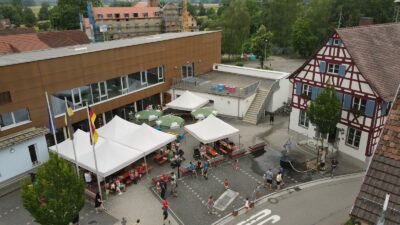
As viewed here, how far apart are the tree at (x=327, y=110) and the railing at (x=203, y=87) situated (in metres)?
9.76

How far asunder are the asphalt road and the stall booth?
5.55m

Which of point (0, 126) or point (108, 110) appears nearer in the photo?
point (0, 126)

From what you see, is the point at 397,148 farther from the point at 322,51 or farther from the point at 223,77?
the point at 223,77

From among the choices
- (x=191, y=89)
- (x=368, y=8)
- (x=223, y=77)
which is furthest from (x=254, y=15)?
(x=191, y=89)

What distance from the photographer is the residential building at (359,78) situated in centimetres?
2148

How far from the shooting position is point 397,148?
29.7 feet

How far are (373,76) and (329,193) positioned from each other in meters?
8.31

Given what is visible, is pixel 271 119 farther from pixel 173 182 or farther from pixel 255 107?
pixel 173 182

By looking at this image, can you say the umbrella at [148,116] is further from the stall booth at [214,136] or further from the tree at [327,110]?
the tree at [327,110]

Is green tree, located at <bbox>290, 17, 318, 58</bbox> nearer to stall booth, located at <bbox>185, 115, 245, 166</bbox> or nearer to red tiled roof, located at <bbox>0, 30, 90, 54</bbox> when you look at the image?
red tiled roof, located at <bbox>0, 30, 90, 54</bbox>

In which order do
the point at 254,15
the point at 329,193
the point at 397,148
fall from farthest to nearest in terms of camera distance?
the point at 254,15, the point at 329,193, the point at 397,148

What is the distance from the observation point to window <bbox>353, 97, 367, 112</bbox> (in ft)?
72.3

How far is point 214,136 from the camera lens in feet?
76.5

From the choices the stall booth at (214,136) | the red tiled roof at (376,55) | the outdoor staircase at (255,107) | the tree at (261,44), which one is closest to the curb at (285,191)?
the stall booth at (214,136)
